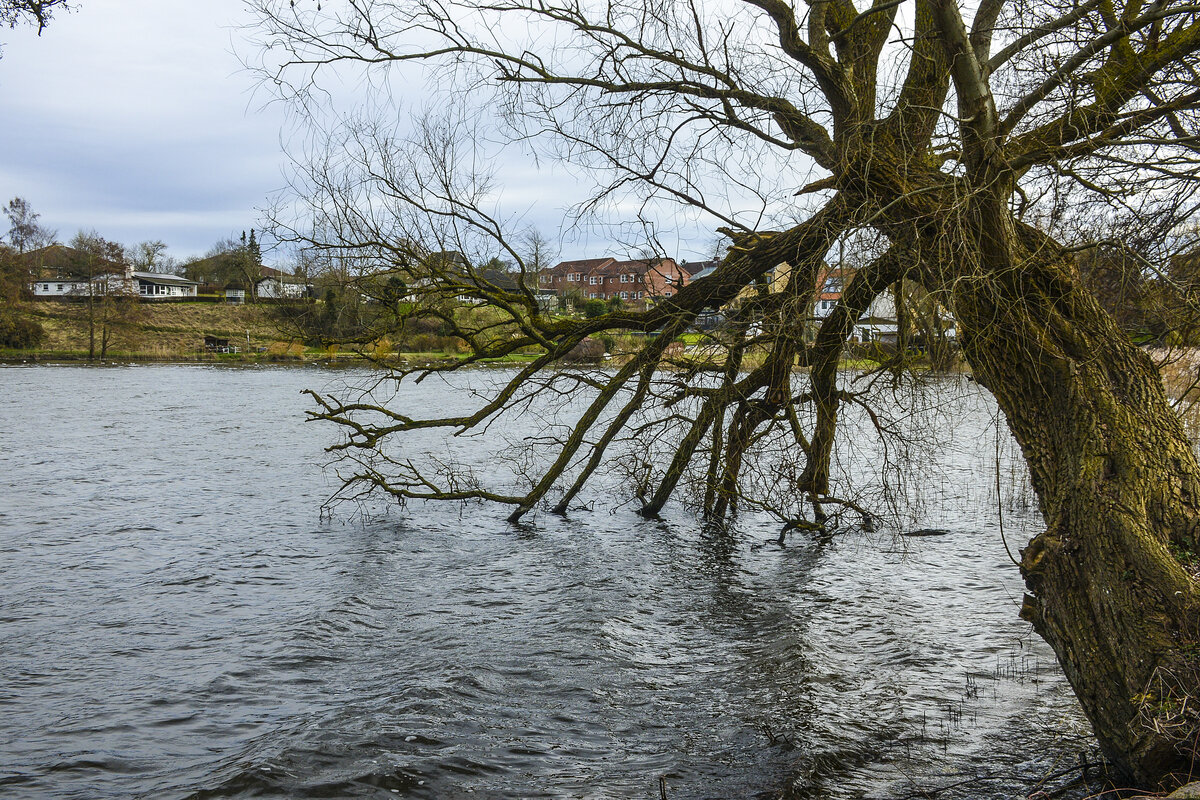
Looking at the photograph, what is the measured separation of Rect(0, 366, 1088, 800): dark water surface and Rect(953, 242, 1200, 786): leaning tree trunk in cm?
115

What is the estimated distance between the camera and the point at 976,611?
10156 millimetres

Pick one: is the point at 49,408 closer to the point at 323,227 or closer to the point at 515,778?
the point at 323,227

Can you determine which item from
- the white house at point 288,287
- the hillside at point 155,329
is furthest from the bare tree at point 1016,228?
the hillside at point 155,329

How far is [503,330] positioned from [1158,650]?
1029cm

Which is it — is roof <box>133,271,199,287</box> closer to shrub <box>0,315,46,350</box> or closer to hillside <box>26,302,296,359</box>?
hillside <box>26,302,296,359</box>

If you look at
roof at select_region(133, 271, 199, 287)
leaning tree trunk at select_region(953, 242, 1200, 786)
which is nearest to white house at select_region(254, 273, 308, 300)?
leaning tree trunk at select_region(953, 242, 1200, 786)

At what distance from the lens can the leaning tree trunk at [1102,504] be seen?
4949 millimetres

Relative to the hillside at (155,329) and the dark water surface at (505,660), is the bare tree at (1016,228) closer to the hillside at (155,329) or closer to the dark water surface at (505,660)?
the dark water surface at (505,660)

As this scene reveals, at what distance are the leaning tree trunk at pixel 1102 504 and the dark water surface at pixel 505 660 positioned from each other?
3.78 ft

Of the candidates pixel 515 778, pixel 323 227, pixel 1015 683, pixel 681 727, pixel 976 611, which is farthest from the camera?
pixel 323 227

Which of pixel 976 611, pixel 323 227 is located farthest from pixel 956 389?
pixel 323 227

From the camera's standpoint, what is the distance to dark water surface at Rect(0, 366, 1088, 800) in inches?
246

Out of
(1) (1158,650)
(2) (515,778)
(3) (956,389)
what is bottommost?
(2) (515,778)

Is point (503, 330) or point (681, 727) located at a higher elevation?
point (503, 330)
